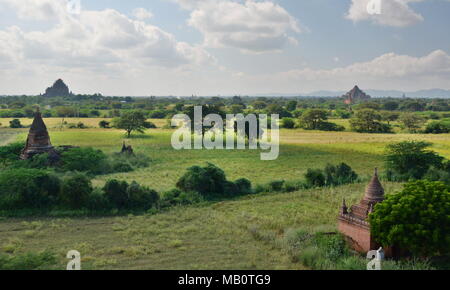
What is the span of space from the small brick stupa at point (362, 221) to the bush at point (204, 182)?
32.1 ft

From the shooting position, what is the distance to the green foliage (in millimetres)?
12305

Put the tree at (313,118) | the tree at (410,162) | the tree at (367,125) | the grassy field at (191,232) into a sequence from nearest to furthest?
the grassy field at (191,232)
the tree at (410,162)
the tree at (367,125)
the tree at (313,118)

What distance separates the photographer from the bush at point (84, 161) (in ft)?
86.4

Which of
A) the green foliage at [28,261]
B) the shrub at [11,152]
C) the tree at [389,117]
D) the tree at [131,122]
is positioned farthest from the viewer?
the tree at [389,117]

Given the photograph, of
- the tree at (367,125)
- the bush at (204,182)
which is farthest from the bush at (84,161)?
the tree at (367,125)

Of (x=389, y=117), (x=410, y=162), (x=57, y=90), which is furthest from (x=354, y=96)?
(x=410, y=162)

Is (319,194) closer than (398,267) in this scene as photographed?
No

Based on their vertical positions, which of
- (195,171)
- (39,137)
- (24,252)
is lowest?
(24,252)

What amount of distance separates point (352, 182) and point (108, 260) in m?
18.9

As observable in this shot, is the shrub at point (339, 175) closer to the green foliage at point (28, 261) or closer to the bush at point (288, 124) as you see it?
the green foliage at point (28, 261)

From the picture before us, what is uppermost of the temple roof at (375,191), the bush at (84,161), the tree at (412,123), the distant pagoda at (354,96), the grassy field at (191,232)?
the distant pagoda at (354,96)

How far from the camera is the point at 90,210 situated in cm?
1873
